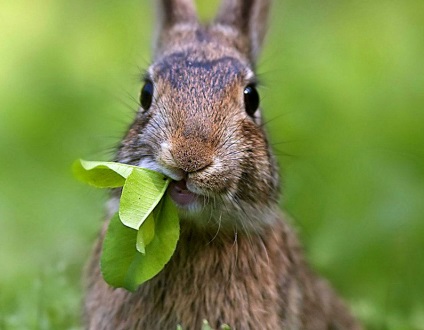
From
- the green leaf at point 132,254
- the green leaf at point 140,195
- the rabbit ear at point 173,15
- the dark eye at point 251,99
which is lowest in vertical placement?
the green leaf at point 132,254

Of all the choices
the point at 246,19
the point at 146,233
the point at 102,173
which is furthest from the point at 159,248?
the point at 246,19

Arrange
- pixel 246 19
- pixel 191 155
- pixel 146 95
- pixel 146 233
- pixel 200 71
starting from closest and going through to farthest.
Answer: pixel 191 155 → pixel 146 233 → pixel 200 71 → pixel 146 95 → pixel 246 19

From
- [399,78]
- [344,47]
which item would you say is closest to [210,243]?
[399,78]

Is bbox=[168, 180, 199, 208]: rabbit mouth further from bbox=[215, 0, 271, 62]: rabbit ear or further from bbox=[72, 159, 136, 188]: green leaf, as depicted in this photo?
bbox=[215, 0, 271, 62]: rabbit ear

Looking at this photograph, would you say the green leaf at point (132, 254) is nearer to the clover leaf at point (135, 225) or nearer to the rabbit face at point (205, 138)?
the clover leaf at point (135, 225)

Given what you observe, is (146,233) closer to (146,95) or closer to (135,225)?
(135,225)

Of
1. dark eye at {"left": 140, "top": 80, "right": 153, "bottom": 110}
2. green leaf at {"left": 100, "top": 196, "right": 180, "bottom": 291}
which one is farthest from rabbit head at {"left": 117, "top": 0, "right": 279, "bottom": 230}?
green leaf at {"left": 100, "top": 196, "right": 180, "bottom": 291}

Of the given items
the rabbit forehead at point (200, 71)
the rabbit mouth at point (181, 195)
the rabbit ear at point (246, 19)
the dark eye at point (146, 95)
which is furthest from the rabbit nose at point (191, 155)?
the rabbit ear at point (246, 19)
